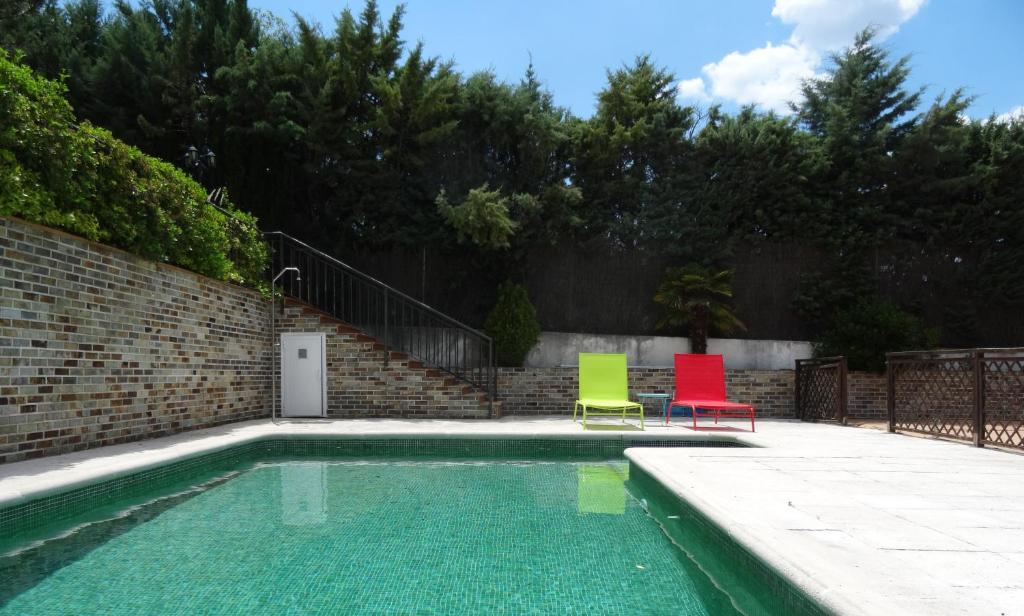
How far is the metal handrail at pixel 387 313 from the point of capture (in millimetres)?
9211

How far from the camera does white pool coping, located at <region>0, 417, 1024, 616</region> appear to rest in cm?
218

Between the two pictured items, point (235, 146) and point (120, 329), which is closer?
point (120, 329)

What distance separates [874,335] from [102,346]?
434 inches

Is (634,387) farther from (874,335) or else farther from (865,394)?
(874,335)

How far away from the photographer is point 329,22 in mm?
11289

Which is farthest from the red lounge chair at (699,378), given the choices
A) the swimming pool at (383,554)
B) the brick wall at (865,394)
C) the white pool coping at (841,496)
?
the swimming pool at (383,554)

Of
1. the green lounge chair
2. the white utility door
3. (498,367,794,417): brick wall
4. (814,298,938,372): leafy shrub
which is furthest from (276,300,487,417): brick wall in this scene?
(814,298,938,372): leafy shrub

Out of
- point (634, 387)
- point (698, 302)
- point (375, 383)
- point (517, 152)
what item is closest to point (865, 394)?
point (698, 302)

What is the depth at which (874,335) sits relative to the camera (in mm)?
9844

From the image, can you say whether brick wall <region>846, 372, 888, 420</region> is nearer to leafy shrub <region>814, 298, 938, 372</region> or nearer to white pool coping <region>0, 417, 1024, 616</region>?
leafy shrub <region>814, 298, 938, 372</region>

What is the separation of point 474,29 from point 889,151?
8745 millimetres

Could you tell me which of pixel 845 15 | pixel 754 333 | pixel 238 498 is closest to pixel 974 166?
pixel 845 15

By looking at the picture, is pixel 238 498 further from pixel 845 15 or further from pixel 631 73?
pixel 845 15

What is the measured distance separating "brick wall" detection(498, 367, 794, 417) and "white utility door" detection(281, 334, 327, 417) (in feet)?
9.57
